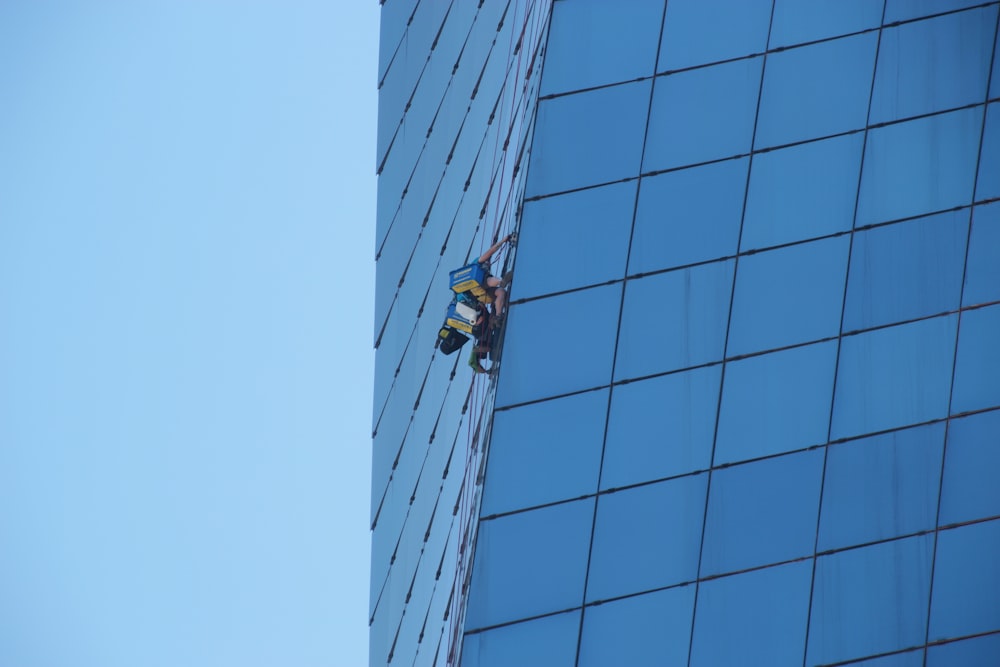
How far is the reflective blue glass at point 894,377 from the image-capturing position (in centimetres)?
Answer: 2444

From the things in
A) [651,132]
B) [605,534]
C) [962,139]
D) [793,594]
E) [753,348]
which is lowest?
[793,594]

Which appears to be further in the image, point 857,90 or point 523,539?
point 857,90

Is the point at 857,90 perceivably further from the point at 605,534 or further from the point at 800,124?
the point at 605,534

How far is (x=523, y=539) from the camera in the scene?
23500 mm

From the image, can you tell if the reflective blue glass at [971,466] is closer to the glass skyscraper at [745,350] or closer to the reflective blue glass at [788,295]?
the glass skyscraper at [745,350]

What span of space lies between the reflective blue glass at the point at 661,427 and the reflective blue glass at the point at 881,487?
6.88 ft

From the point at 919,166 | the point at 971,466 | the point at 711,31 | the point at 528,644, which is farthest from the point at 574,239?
the point at 971,466

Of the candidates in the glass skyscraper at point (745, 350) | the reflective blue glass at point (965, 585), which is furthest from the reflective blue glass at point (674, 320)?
the reflective blue glass at point (965, 585)

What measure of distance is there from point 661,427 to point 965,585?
5467mm

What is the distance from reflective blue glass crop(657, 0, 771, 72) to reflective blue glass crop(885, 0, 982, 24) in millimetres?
2049

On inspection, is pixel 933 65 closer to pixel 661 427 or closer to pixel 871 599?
pixel 661 427

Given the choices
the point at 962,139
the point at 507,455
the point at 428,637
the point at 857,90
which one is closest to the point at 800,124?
the point at 857,90

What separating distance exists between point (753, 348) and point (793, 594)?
3.83 m

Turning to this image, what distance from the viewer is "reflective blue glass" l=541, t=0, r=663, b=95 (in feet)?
79.2
